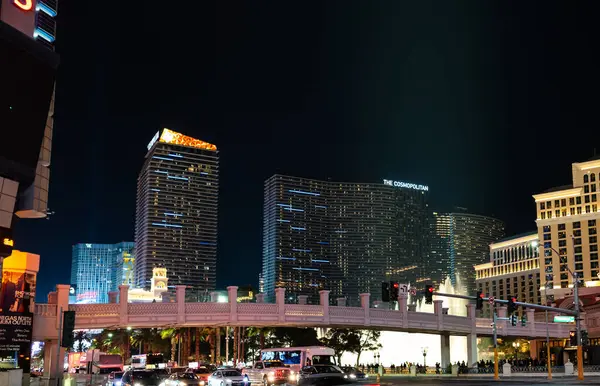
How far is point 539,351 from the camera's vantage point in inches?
4031

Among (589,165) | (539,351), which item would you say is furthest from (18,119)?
(589,165)

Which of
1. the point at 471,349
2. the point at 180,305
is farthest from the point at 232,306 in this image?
the point at 471,349

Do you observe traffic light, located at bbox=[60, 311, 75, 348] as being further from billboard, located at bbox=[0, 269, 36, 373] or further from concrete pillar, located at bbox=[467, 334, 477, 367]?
concrete pillar, located at bbox=[467, 334, 477, 367]

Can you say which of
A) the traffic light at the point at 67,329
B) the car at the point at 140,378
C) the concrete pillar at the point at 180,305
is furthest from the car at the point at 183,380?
the concrete pillar at the point at 180,305

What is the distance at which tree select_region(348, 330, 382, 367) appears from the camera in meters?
104

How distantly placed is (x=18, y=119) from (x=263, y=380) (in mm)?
28503

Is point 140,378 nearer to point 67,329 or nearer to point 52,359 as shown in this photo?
point 67,329

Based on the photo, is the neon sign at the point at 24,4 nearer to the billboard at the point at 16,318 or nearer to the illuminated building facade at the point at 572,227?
the billboard at the point at 16,318

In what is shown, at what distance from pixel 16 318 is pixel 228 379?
49.0 feet

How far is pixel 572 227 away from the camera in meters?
164

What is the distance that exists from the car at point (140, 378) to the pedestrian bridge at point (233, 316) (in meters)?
10.6

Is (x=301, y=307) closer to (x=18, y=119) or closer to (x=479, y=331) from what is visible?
(x=479, y=331)

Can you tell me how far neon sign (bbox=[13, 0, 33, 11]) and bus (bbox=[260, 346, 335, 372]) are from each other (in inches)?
1181

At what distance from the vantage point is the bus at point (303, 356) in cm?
5101
